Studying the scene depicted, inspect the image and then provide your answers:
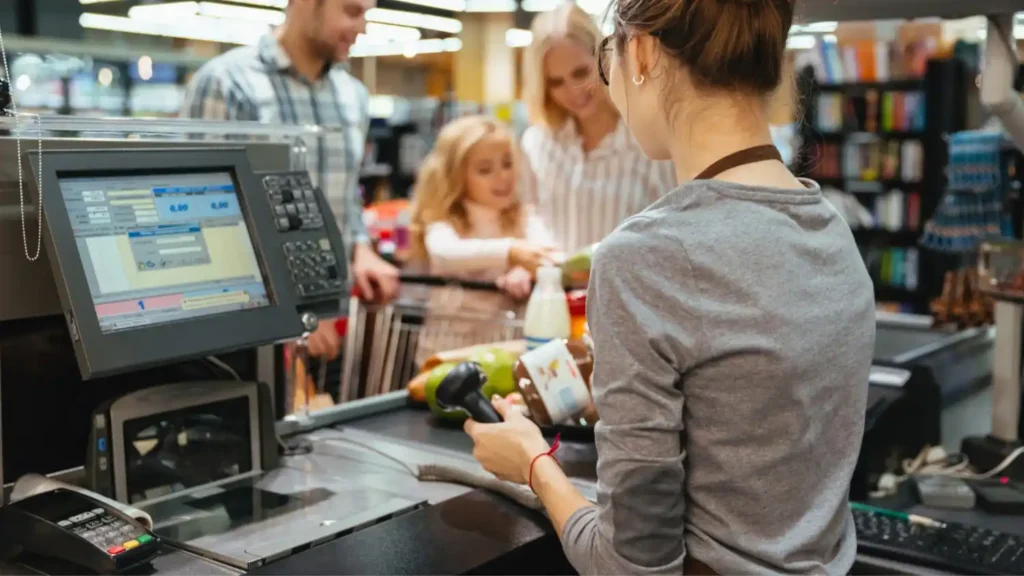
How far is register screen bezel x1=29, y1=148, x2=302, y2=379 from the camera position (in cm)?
112

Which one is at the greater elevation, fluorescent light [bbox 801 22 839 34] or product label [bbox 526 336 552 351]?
fluorescent light [bbox 801 22 839 34]

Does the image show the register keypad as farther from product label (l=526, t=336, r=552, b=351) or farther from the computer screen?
product label (l=526, t=336, r=552, b=351)

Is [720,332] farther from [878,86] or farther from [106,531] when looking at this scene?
[878,86]

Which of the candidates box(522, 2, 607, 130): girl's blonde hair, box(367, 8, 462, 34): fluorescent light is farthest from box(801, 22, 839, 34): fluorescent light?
box(367, 8, 462, 34): fluorescent light

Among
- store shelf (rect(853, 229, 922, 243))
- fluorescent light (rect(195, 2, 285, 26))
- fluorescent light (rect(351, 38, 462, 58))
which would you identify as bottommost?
store shelf (rect(853, 229, 922, 243))

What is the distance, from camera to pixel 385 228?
19.1ft

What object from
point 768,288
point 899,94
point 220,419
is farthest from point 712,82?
point 899,94

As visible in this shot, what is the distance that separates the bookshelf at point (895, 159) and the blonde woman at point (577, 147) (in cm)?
393

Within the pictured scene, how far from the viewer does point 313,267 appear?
56.2 inches

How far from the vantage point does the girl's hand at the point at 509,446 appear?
1218 mm

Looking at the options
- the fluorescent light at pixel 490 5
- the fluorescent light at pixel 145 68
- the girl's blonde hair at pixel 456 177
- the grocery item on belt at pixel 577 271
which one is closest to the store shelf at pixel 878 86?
the fluorescent light at pixel 490 5

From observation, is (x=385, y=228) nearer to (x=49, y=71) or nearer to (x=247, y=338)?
(x=49, y=71)

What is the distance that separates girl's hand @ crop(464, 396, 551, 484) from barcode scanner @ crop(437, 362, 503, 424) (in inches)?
2.2

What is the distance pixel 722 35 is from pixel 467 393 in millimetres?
660
